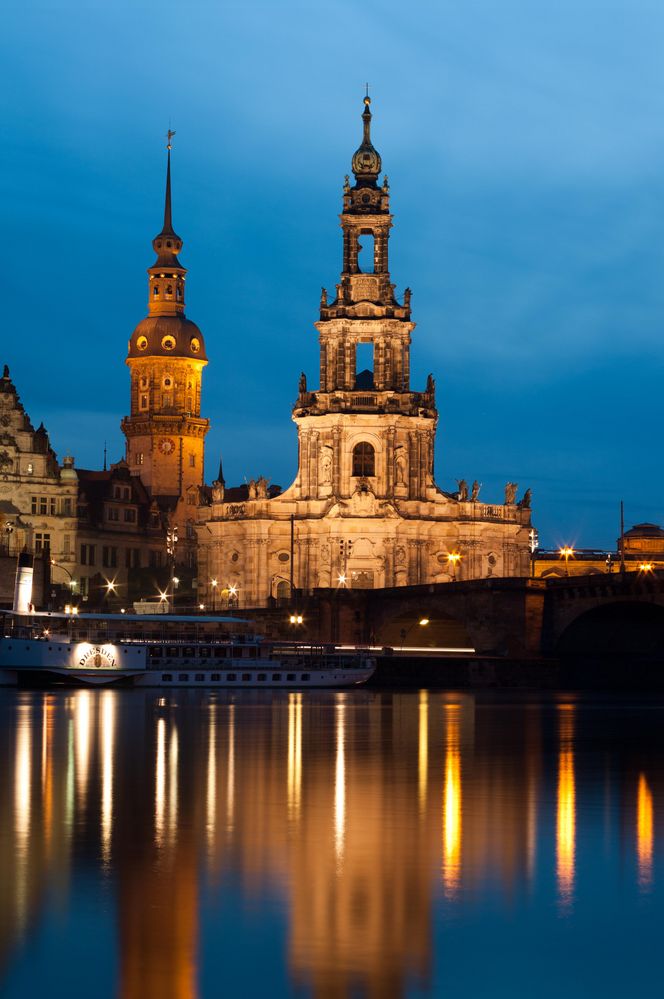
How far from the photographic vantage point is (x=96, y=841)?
30047mm

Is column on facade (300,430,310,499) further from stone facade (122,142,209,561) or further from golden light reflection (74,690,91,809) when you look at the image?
golden light reflection (74,690,91,809)

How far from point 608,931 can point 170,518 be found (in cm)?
15334

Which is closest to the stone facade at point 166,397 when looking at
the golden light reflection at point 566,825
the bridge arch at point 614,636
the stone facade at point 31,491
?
the stone facade at point 31,491

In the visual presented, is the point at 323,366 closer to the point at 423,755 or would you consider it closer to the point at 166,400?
the point at 166,400

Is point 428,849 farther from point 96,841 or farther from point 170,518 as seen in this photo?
point 170,518

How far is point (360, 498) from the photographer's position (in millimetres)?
146750

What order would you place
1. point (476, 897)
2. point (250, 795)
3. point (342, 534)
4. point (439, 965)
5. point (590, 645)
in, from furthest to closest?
point (342, 534)
point (590, 645)
point (250, 795)
point (476, 897)
point (439, 965)

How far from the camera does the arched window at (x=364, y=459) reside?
149 m

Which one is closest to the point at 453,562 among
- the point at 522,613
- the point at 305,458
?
the point at 305,458

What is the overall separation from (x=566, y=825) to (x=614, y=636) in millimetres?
91834

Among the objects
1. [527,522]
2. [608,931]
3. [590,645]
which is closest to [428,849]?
[608,931]

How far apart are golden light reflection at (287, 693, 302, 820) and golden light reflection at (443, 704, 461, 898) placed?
121 inches

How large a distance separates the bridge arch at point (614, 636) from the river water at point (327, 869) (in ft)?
210

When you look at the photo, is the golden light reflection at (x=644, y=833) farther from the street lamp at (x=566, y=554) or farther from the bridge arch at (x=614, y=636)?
the street lamp at (x=566, y=554)
